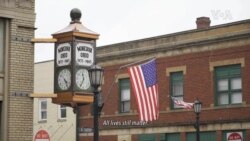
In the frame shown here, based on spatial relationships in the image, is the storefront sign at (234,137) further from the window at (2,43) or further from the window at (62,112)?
the window at (2,43)

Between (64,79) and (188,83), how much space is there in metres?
19.1

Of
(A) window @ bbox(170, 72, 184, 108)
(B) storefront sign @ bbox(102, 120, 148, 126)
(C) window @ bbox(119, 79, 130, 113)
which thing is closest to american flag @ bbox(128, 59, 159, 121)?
(A) window @ bbox(170, 72, 184, 108)

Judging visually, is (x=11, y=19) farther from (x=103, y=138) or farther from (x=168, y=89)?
(x=103, y=138)

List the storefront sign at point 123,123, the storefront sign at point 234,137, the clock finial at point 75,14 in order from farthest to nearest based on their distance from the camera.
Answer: the storefront sign at point 123,123 → the storefront sign at point 234,137 → the clock finial at point 75,14

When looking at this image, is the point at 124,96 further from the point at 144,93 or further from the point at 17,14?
the point at 17,14

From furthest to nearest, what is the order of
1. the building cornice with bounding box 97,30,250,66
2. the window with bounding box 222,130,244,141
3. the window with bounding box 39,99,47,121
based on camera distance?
1. the window with bounding box 39,99,47,121
2. the building cornice with bounding box 97,30,250,66
3. the window with bounding box 222,130,244,141

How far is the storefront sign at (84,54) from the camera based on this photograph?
14.7 meters

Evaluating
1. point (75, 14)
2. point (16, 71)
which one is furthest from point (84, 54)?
point (16, 71)

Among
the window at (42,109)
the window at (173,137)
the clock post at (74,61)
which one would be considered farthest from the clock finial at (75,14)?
the window at (42,109)

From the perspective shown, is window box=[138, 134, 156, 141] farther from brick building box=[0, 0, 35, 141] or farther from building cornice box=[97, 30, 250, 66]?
brick building box=[0, 0, 35, 141]

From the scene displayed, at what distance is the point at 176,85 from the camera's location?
34.0 m

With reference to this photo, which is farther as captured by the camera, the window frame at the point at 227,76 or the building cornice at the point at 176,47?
the building cornice at the point at 176,47

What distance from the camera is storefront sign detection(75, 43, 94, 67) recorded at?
48.1ft

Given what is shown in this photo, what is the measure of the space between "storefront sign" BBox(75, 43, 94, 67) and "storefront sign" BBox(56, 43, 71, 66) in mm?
207
